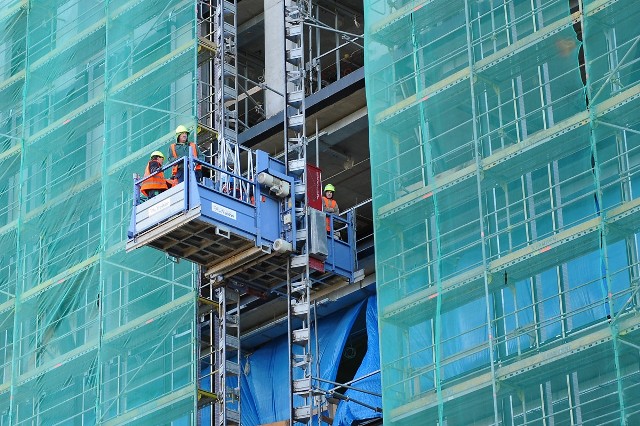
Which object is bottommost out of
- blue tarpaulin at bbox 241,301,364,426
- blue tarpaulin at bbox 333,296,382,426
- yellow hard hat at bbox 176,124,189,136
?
blue tarpaulin at bbox 333,296,382,426

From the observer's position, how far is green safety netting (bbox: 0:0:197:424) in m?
33.6

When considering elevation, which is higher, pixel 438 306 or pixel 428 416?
pixel 438 306

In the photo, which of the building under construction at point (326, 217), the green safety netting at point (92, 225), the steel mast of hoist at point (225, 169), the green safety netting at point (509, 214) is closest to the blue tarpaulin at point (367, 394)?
the building under construction at point (326, 217)

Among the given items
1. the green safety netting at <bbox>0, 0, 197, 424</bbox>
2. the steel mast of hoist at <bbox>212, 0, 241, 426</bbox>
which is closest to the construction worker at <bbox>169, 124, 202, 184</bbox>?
the steel mast of hoist at <bbox>212, 0, 241, 426</bbox>

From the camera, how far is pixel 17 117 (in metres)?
41.1

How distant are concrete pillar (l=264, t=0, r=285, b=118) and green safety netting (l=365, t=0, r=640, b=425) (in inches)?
294

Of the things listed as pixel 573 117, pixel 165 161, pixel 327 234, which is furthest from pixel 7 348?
pixel 573 117

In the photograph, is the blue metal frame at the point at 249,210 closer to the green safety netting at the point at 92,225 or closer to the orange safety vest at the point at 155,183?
the orange safety vest at the point at 155,183

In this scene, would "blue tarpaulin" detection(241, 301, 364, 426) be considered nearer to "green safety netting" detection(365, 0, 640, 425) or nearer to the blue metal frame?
the blue metal frame

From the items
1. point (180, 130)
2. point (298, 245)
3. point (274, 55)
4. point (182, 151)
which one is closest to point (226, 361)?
point (298, 245)

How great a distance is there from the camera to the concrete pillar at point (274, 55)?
38469mm

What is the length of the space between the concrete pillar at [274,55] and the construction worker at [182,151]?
474 cm

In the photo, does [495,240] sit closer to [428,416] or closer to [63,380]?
[428,416]

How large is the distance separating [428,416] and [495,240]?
3.00 metres
